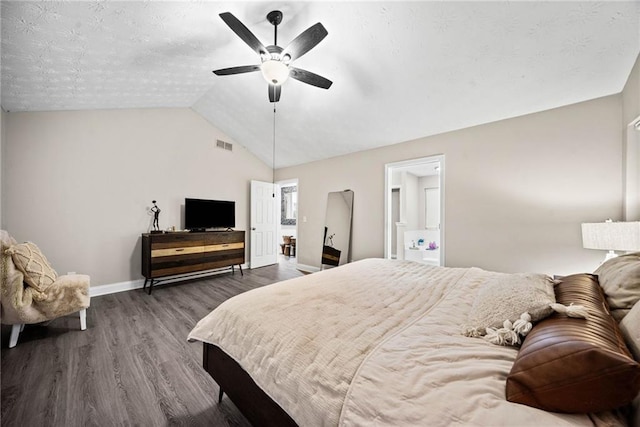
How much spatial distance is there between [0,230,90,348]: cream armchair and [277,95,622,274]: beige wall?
170 inches

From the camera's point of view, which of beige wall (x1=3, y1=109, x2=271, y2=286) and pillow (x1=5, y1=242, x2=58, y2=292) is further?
beige wall (x1=3, y1=109, x2=271, y2=286)

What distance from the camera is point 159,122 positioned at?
4055 mm

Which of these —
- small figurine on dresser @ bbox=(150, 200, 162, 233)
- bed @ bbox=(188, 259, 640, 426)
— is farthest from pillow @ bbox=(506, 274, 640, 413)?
small figurine on dresser @ bbox=(150, 200, 162, 233)

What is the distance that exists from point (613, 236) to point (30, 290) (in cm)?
490

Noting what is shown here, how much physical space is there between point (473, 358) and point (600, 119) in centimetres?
314

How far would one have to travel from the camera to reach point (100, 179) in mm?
3541

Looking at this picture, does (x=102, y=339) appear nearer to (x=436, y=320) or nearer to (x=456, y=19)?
(x=436, y=320)

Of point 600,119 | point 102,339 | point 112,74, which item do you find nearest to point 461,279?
point 600,119


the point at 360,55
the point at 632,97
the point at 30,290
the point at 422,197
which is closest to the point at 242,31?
the point at 360,55

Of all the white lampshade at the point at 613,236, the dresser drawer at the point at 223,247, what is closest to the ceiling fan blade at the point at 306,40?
the white lampshade at the point at 613,236

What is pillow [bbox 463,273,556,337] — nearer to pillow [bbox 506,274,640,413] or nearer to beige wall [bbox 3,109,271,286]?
pillow [bbox 506,274,640,413]

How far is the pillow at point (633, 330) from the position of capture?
721 millimetres

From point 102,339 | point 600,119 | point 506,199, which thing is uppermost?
point 600,119

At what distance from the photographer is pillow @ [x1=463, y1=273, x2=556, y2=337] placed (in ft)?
3.13
